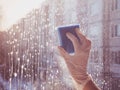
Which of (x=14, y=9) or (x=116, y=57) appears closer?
(x=116, y=57)

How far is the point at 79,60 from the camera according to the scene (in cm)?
147

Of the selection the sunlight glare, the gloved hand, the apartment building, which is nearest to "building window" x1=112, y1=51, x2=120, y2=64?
the apartment building

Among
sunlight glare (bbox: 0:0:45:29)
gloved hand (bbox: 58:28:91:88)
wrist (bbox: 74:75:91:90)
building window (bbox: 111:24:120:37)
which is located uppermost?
sunlight glare (bbox: 0:0:45:29)

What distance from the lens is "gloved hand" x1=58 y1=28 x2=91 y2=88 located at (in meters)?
1.46

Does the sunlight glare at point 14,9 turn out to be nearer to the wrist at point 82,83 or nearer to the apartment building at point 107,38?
the apartment building at point 107,38

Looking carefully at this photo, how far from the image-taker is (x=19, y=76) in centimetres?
151

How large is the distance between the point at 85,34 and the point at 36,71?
1.05 feet

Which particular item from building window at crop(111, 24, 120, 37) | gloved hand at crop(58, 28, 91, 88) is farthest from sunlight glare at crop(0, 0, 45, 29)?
building window at crop(111, 24, 120, 37)

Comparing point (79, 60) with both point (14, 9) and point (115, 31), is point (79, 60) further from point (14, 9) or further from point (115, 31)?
point (14, 9)

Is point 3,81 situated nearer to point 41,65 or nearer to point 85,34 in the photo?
point 41,65

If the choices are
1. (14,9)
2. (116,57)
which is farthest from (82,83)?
(14,9)

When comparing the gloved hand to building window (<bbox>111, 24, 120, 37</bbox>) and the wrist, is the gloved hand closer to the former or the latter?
the wrist

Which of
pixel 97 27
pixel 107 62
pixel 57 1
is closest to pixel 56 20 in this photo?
pixel 57 1

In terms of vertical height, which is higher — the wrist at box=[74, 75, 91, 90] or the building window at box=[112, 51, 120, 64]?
the building window at box=[112, 51, 120, 64]
